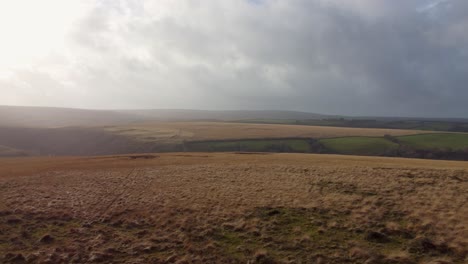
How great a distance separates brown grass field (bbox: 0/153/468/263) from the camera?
1513 cm

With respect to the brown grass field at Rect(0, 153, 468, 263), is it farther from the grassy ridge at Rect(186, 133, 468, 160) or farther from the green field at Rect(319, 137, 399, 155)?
the grassy ridge at Rect(186, 133, 468, 160)

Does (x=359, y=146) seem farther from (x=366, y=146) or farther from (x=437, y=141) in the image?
(x=437, y=141)

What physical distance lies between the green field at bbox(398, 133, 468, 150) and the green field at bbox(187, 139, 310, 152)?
28.7 metres

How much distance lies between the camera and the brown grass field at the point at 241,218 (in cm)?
1513

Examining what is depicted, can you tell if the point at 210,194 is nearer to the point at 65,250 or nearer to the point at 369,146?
the point at 65,250

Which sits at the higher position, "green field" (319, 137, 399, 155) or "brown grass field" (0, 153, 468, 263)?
"brown grass field" (0, 153, 468, 263)

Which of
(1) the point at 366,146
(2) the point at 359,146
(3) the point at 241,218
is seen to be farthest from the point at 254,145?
(3) the point at 241,218

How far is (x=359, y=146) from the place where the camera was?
8512 centimetres

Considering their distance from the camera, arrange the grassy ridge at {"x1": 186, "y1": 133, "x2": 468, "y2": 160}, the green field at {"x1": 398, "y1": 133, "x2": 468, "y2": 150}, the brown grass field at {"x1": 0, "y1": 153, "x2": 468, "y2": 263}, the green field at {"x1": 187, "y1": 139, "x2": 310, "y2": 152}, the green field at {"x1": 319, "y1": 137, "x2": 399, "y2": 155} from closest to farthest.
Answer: the brown grass field at {"x1": 0, "y1": 153, "x2": 468, "y2": 263}, the grassy ridge at {"x1": 186, "y1": 133, "x2": 468, "y2": 160}, the green field at {"x1": 319, "y1": 137, "x2": 399, "y2": 155}, the green field at {"x1": 398, "y1": 133, "x2": 468, "y2": 150}, the green field at {"x1": 187, "y1": 139, "x2": 310, "y2": 152}

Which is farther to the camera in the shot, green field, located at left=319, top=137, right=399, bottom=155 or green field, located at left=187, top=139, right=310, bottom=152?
green field, located at left=187, top=139, right=310, bottom=152

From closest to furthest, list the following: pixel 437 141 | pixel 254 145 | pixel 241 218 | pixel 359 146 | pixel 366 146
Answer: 1. pixel 241 218
2. pixel 366 146
3. pixel 359 146
4. pixel 437 141
5. pixel 254 145

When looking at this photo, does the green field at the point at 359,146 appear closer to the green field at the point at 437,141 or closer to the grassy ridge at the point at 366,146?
the grassy ridge at the point at 366,146

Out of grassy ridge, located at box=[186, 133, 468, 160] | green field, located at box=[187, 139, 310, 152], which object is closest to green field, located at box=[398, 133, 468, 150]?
grassy ridge, located at box=[186, 133, 468, 160]

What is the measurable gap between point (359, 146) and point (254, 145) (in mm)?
28672
